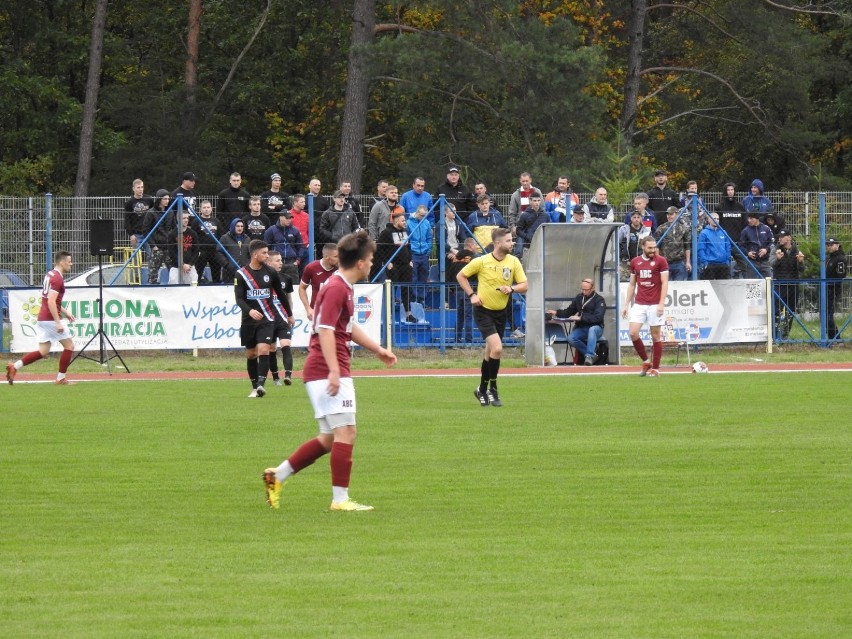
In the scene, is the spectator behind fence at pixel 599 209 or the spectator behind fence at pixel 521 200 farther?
the spectator behind fence at pixel 521 200

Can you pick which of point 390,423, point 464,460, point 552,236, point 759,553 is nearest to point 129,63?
point 552,236

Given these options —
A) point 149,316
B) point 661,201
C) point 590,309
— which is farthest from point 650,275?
point 149,316

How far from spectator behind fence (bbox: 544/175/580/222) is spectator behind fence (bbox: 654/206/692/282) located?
1.76 meters

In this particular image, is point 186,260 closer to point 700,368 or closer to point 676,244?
point 676,244

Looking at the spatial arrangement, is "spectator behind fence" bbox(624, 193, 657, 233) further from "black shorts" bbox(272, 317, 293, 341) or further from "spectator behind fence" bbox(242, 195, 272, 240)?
"black shorts" bbox(272, 317, 293, 341)

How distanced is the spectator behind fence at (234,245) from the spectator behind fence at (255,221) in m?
0.14

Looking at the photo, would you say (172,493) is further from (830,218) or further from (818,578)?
(830,218)

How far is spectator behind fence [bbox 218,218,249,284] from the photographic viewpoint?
84.7 feet

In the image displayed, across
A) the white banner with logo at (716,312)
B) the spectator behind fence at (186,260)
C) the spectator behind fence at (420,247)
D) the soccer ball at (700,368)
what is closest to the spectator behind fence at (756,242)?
the white banner with logo at (716,312)

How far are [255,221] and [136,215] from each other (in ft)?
7.58

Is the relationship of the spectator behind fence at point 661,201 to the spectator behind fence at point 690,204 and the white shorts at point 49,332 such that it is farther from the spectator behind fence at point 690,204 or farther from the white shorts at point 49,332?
the white shorts at point 49,332

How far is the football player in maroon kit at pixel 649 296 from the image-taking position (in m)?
22.2

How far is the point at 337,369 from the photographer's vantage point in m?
9.57

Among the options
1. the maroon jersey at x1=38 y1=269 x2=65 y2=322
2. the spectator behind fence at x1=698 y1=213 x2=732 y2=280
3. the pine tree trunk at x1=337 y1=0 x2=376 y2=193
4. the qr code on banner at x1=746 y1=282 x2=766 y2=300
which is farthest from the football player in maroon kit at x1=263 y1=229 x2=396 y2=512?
the pine tree trunk at x1=337 y1=0 x2=376 y2=193
